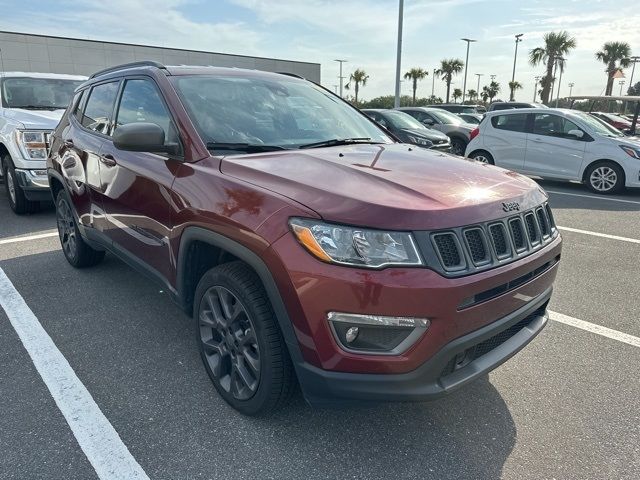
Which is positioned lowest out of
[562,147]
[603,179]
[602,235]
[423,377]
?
[602,235]

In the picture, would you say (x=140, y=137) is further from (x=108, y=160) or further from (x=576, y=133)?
(x=576, y=133)

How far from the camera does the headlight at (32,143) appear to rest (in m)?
6.21

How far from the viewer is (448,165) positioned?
2693 millimetres

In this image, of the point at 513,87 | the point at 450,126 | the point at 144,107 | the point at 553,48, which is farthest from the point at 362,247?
the point at 513,87

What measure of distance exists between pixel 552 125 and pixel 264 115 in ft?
27.5

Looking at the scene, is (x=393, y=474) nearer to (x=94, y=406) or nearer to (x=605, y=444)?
(x=605, y=444)

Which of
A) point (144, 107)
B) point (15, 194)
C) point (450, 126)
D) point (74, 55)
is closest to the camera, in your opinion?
point (144, 107)

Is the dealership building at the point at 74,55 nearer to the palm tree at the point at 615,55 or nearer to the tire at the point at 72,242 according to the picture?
the tire at the point at 72,242

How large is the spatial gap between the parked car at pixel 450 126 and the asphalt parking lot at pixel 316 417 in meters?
10.6

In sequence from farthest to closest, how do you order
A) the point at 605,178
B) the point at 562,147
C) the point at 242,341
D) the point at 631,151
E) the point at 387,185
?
the point at 562,147 < the point at 605,178 < the point at 631,151 < the point at 242,341 < the point at 387,185

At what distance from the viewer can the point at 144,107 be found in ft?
10.6

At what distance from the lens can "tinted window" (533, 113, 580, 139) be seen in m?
9.41

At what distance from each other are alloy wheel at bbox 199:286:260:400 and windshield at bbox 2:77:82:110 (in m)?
6.24

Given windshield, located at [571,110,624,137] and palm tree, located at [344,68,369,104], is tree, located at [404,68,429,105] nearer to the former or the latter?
palm tree, located at [344,68,369,104]
